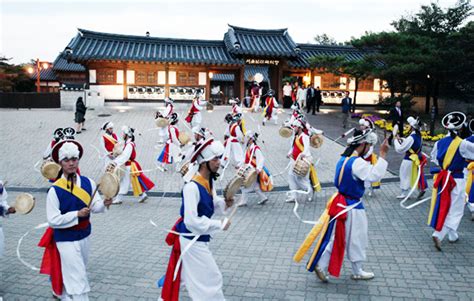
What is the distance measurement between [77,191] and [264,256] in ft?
10.1

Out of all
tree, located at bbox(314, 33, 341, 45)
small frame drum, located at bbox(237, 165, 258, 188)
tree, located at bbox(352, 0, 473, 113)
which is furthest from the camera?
tree, located at bbox(314, 33, 341, 45)

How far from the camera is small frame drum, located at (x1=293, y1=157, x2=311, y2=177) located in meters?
8.37

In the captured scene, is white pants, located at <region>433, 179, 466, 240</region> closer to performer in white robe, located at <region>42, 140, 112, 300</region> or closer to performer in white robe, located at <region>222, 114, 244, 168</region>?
performer in white robe, located at <region>42, 140, 112, 300</region>

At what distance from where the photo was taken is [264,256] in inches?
236

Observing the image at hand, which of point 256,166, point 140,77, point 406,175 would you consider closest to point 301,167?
point 256,166

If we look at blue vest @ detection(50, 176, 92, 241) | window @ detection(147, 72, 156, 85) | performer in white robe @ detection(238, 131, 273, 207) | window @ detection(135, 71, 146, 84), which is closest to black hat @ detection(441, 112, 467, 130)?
performer in white robe @ detection(238, 131, 273, 207)

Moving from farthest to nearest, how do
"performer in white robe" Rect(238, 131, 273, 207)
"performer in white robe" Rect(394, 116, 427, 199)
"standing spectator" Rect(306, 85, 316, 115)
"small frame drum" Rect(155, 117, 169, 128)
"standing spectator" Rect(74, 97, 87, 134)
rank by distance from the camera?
"standing spectator" Rect(306, 85, 316, 115) < "standing spectator" Rect(74, 97, 87, 134) < "small frame drum" Rect(155, 117, 169, 128) < "performer in white robe" Rect(394, 116, 427, 199) < "performer in white robe" Rect(238, 131, 273, 207)

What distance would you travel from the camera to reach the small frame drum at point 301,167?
329 inches

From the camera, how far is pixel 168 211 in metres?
8.57

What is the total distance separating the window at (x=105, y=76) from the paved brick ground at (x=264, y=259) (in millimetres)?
17005

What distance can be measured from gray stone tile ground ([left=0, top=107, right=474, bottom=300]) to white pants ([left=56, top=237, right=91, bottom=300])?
93cm

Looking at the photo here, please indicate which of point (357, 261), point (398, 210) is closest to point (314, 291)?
point (357, 261)

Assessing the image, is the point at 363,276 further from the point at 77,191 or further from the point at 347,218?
the point at 77,191

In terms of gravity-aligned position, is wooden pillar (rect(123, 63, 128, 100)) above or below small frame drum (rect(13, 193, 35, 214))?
above
